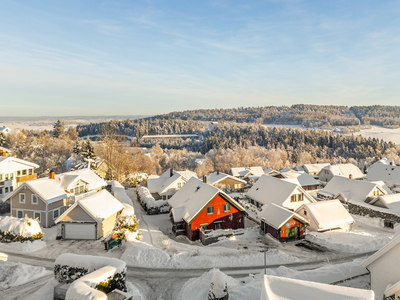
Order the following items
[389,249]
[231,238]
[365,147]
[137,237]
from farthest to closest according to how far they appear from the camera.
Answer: [365,147] < [231,238] < [137,237] < [389,249]

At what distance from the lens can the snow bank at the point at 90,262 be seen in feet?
49.2

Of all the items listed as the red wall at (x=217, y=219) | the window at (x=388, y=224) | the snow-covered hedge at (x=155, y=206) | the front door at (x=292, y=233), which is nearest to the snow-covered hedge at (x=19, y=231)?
the red wall at (x=217, y=219)

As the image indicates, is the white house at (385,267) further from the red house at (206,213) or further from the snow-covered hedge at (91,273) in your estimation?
the red house at (206,213)

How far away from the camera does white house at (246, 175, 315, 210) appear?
37.1 metres

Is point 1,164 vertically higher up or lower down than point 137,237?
higher up

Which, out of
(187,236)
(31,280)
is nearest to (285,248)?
(187,236)

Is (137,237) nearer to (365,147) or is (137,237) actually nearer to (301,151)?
(301,151)

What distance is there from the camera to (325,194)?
45.2 m

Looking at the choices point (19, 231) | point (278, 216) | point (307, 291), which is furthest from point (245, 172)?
point (307, 291)

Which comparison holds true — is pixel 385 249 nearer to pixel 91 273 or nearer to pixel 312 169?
pixel 91 273

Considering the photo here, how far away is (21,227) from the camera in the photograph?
23.6 metres

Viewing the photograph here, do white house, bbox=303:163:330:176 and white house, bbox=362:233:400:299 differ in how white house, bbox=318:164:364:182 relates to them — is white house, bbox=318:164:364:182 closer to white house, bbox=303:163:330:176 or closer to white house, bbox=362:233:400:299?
white house, bbox=303:163:330:176

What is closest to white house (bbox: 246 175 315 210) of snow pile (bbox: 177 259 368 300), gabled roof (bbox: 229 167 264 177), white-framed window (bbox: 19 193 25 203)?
snow pile (bbox: 177 259 368 300)

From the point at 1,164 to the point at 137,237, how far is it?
27760 millimetres
